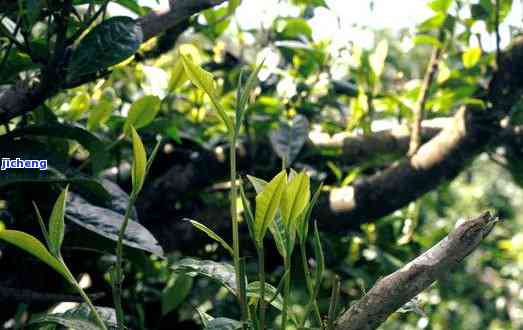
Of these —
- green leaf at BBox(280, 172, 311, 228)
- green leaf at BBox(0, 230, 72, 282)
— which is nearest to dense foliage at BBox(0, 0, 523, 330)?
green leaf at BBox(280, 172, 311, 228)

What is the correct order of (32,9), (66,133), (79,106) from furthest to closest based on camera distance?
(79,106)
(66,133)
(32,9)

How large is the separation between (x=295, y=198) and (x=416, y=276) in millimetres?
136

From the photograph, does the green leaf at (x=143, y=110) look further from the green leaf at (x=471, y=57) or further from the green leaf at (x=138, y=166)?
the green leaf at (x=471, y=57)

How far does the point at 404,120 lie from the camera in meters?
1.69

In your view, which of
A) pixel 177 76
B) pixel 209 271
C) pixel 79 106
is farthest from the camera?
pixel 79 106

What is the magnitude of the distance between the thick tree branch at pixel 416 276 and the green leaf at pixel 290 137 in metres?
0.64

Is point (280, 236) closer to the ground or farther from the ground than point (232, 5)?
closer to the ground

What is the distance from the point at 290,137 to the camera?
4.41 ft

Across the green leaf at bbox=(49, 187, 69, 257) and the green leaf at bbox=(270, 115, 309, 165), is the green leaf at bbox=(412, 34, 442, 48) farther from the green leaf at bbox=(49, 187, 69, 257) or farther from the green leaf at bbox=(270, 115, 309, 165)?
the green leaf at bbox=(49, 187, 69, 257)

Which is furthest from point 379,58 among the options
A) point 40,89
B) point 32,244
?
point 32,244

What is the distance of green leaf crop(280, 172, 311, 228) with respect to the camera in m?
0.68

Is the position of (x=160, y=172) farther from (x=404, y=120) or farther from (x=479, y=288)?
(x=479, y=288)

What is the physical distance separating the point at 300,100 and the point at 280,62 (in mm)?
158

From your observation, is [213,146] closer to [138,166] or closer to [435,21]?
[435,21]
